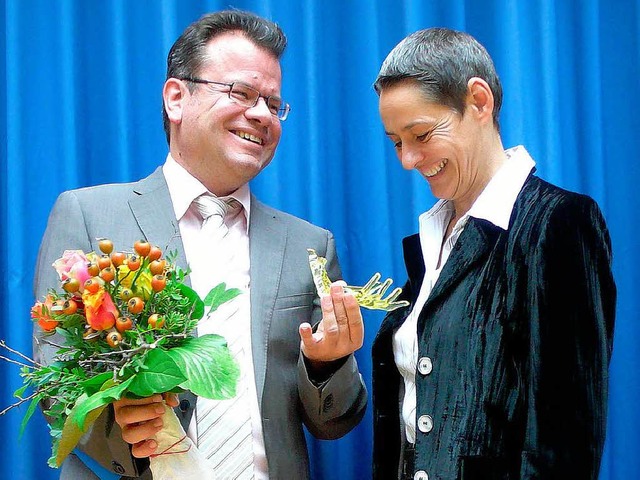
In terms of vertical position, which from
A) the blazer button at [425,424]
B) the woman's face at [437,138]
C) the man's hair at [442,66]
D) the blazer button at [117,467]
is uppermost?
Answer: the man's hair at [442,66]

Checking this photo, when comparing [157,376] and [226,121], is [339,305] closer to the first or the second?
[157,376]

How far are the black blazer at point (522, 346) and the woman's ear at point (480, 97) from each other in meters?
0.16

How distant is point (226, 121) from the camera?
1735 mm

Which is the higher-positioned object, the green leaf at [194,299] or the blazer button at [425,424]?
the green leaf at [194,299]

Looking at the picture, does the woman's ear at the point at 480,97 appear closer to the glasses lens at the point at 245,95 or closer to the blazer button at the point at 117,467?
the glasses lens at the point at 245,95

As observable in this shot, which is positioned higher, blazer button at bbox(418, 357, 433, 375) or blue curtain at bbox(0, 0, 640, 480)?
blue curtain at bbox(0, 0, 640, 480)

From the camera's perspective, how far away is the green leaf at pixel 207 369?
1206mm

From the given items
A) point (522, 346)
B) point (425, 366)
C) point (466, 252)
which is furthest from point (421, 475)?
point (466, 252)

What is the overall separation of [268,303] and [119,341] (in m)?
0.51

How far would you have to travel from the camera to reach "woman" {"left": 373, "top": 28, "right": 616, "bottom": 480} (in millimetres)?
1259

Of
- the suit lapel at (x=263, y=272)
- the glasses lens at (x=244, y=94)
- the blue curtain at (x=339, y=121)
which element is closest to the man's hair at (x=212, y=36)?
the glasses lens at (x=244, y=94)

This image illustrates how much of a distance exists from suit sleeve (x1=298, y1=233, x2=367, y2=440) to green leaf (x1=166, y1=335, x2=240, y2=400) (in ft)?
1.27

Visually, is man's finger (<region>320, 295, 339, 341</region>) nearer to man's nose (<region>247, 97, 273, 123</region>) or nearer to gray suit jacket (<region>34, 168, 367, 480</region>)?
gray suit jacket (<region>34, 168, 367, 480</region>)

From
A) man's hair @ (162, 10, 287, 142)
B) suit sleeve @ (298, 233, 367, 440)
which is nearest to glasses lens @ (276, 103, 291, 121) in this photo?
man's hair @ (162, 10, 287, 142)
